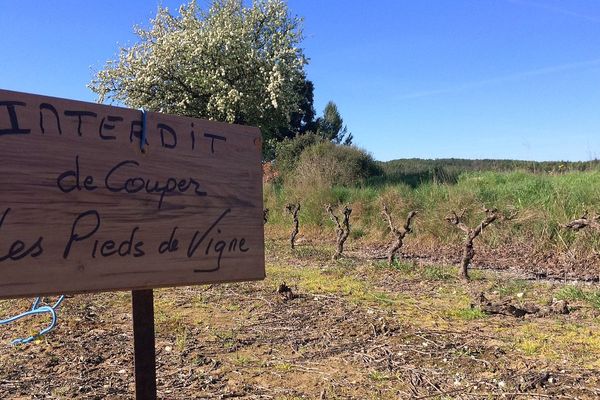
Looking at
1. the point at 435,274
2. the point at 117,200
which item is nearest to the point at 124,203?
the point at 117,200

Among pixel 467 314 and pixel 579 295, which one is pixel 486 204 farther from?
pixel 467 314

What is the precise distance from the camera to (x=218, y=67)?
19734mm

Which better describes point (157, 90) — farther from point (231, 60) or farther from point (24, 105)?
point (24, 105)

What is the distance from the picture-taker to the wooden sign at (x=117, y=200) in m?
1.67

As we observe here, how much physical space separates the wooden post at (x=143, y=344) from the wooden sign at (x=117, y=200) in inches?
9.3

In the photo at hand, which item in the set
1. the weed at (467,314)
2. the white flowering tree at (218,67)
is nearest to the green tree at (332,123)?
the white flowering tree at (218,67)

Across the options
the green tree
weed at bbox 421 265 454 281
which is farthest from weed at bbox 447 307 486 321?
the green tree

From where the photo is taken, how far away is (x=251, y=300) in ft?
18.0

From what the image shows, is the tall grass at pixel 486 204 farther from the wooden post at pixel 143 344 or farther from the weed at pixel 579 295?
the wooden post at pixel 143 344

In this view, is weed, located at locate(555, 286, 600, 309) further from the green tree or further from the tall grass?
the green tree

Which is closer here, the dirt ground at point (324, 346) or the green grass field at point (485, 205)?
the dirt ground at point (324, 346)

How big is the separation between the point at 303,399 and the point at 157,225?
1.50 metres

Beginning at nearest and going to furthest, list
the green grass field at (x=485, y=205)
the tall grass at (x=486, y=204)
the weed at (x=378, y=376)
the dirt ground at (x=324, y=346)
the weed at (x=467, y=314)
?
the dirt ground at (x=324, y=346) < the weed at (x=378, y=376) < the weed at (x=467, y=314) < the green grass field at (x=485, y=205) < the tall grass at (x=486, y=204)

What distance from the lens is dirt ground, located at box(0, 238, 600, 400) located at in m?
3.10
